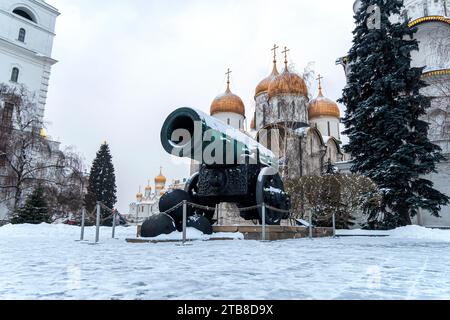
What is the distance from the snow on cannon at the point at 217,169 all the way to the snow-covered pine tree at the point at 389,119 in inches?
229

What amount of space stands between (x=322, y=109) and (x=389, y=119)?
85.6 ft

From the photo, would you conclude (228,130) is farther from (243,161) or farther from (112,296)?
(112,296)

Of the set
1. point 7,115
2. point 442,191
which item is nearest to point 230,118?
point 442,191

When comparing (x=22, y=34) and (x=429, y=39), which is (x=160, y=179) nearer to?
(x=22, y=34)

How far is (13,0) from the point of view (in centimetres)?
2756

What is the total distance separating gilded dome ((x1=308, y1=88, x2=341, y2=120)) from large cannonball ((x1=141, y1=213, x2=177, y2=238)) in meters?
33.6

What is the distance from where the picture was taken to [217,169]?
6945mm

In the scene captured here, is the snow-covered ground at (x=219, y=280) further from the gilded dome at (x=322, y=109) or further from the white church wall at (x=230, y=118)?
the gilded dome at (x=322, y=109)

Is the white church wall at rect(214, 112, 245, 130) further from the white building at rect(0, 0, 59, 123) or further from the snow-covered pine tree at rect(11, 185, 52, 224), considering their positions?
the snow-covered pine tree at rect(11, 185, 52, 224)

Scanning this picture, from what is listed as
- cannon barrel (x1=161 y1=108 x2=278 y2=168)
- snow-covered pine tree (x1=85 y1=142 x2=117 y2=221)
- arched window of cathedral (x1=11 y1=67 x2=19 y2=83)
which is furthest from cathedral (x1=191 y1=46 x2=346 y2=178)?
arched window of cathedral (x1=11 y1=67 x2=19 y2=83)
